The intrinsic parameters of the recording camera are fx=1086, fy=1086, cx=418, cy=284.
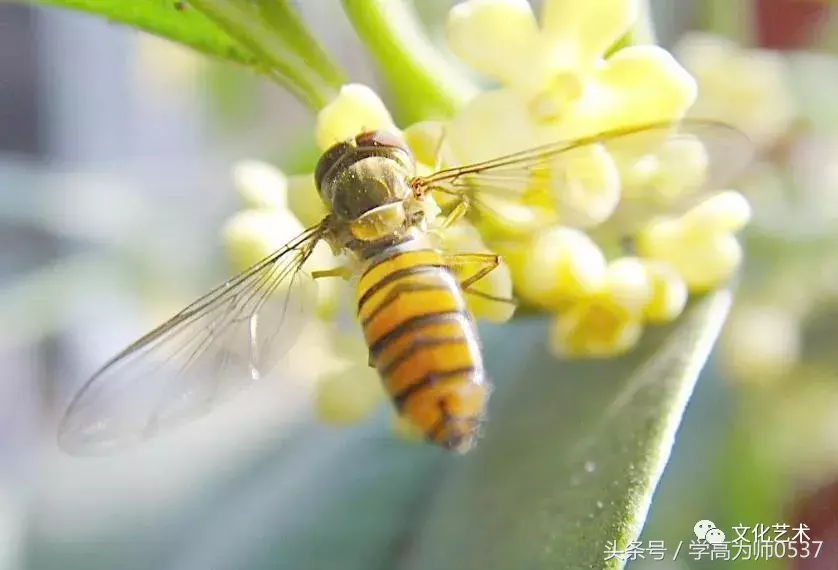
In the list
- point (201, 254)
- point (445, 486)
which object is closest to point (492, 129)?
point (445, 486)

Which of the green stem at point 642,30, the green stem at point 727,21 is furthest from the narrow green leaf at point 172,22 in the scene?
the green stem at point 727,21

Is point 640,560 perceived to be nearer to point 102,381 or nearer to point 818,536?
point 818,536

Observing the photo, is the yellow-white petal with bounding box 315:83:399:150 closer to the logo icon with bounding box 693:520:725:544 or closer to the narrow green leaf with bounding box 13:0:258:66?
the narrow green leaf with bounding box 13:0:258:66

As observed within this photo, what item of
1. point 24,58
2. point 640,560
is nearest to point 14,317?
point 24,58

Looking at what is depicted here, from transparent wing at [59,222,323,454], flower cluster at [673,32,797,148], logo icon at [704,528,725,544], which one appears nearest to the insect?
transparent wing at [59,222,323,454]

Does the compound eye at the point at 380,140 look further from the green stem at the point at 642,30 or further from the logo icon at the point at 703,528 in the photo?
the logo icon at the point at 703,528

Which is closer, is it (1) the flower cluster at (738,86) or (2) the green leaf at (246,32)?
(2) the green leaf at (246,32)
